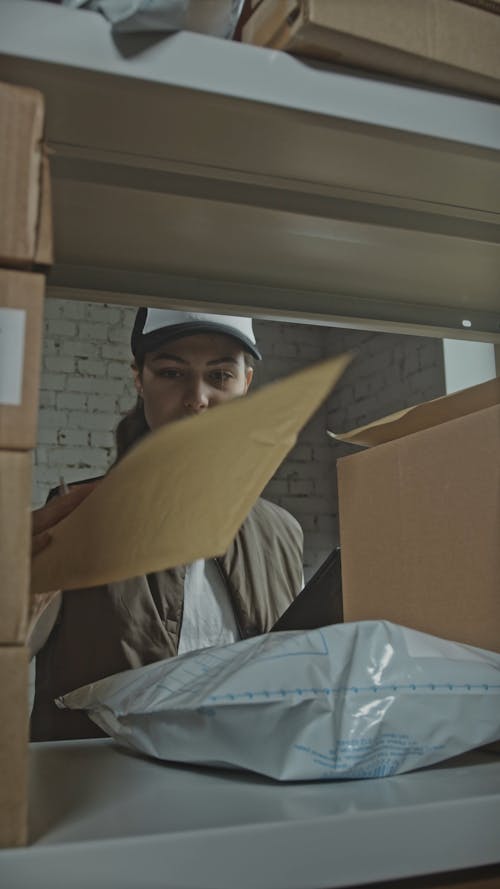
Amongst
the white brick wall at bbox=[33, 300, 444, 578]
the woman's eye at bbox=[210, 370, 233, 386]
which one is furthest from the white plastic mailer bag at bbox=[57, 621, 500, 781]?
the white brick wall at bbox=[33, 300, 444, 578]

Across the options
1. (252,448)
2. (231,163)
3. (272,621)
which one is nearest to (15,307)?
(252,448)

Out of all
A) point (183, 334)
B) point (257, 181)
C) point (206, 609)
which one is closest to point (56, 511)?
point (257, 181)

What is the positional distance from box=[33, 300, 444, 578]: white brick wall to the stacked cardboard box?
2.57m

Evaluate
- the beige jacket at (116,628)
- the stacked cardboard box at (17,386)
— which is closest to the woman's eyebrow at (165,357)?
the beige jacket at (116,628)

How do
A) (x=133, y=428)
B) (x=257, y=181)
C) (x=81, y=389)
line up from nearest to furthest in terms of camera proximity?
(x=257, y=181)
(x=133, y=428)
(x=81, y=389)

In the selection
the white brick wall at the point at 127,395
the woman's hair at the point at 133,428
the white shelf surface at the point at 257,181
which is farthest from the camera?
the white brick wall at the point at 127,395

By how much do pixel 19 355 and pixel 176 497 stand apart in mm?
99

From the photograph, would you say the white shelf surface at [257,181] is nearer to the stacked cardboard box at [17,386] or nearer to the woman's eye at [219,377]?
the stacked cardboard box at [17,386]

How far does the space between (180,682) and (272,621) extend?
5.03ft

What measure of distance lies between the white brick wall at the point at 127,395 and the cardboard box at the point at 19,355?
2.57 meters

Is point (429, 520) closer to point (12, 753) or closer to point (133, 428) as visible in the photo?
point (12, 753)

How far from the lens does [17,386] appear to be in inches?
12.1

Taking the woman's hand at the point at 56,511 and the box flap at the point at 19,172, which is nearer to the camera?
the box flap at the point at 19,172

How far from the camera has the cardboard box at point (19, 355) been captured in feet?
0.99
